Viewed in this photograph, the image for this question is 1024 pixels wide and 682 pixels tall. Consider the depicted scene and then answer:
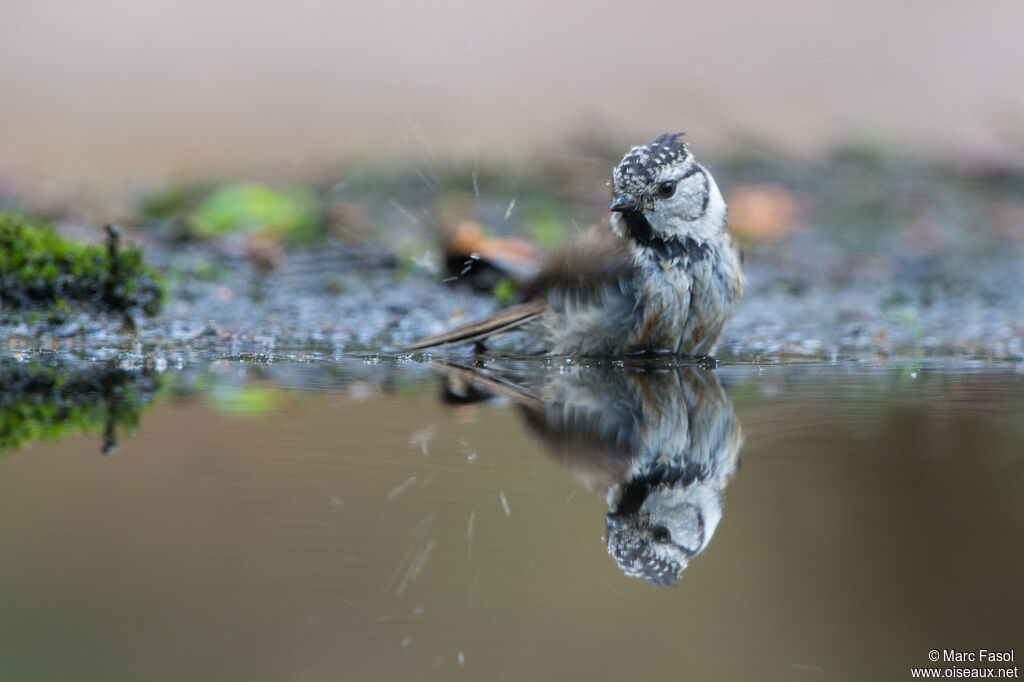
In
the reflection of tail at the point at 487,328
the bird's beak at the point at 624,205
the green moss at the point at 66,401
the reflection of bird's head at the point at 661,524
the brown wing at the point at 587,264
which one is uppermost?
the bird's beak at the point at 624,205

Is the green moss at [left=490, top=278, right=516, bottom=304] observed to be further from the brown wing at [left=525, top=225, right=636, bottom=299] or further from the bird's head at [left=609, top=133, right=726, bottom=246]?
the bird's head at [left=609, top=133, right=726, bottom=246]

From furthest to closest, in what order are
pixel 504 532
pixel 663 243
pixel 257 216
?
pixel 257 216, pixel 663 243, pixel 504 532

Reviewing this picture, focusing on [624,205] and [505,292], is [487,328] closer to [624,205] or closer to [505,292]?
[624,205]

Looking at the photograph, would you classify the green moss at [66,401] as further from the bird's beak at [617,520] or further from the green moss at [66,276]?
the bird's beak at [617,520]

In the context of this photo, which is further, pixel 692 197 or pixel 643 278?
pixel 692 197

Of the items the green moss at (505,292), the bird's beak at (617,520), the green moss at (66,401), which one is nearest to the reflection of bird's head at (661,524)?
the bird's beak at (617,520)

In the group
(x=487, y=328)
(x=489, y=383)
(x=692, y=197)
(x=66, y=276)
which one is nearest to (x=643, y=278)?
(x=692, y=197)

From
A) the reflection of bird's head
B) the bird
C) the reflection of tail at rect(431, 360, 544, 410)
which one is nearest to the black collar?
the bird
